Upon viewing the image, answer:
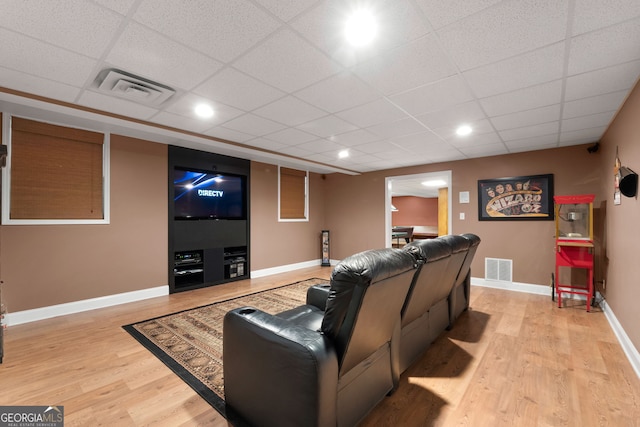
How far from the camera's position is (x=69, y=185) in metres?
3.76

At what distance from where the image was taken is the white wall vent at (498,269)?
197 inches

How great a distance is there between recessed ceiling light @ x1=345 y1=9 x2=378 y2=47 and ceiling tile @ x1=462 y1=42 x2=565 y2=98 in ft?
3.25

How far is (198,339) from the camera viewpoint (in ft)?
9.56

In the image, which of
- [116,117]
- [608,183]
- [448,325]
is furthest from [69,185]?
[608,183]

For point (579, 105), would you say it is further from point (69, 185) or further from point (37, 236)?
point (37, 236)

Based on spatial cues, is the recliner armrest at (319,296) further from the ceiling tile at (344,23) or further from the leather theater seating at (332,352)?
Answer: the ceiling tile at (344,23)

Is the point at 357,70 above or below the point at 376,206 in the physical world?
above

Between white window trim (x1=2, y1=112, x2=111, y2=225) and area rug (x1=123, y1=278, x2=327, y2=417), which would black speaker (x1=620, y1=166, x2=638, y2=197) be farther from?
white window trim (x1=2, y1=112, x2=111, y2=225)

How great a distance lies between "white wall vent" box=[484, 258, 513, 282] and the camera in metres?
5.02

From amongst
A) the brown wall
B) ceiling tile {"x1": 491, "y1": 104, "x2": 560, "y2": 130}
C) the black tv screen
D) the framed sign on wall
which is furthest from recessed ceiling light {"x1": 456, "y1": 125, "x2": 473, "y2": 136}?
the brown wall

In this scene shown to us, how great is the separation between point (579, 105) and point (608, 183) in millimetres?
1536

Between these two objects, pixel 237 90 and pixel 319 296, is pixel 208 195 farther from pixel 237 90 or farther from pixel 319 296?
pixel 319 296

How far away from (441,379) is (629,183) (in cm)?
249

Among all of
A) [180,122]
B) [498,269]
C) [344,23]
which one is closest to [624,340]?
[498,269]
